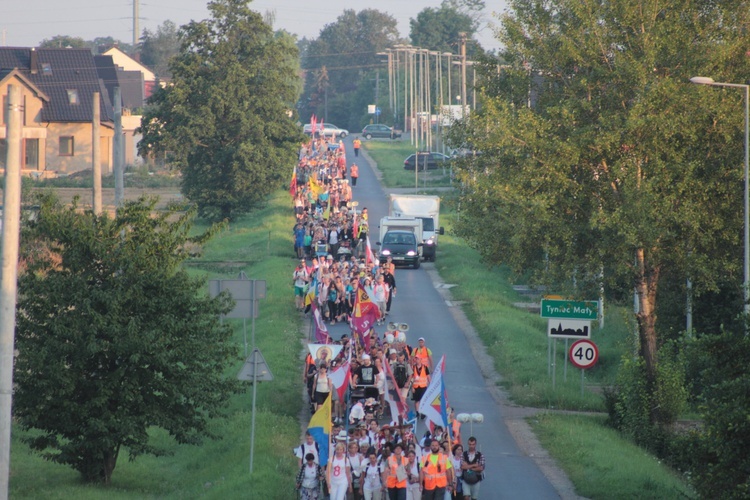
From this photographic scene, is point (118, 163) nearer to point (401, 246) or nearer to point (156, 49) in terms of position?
point (401, 246)

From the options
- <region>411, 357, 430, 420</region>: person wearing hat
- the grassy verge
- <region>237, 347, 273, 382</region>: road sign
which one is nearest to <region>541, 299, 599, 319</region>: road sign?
<region>411, 357, 430, 420</region>: person wearing hat

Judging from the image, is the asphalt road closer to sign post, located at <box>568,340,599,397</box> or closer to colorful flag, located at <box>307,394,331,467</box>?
sign post, located at <box>568,340,599,397</box>

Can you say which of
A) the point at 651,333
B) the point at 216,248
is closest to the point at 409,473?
the point at 651,333

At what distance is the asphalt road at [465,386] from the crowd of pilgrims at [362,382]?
116 centimetres

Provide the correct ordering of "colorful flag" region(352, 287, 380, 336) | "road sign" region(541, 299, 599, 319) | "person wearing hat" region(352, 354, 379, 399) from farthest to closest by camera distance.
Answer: "colorful flag" region(352, 287, 380, 336)
"road sign" region(541, 299, 599, 319)
"person wearing hat" region(352, 354, 379, 399)

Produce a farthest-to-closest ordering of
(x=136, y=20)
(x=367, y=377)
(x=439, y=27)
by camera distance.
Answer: (x=136, y=20), (x=439, y=27), (x=367, y=377)

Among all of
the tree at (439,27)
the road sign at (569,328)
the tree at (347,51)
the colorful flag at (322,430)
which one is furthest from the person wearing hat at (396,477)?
the tree at (347,51)

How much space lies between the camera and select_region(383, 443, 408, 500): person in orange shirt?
17.9m

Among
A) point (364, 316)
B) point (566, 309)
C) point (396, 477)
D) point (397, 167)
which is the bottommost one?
point (396, 477)

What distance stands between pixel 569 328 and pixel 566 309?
521 millimetres

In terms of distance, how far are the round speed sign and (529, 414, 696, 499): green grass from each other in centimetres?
139

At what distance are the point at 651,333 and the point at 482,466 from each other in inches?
318

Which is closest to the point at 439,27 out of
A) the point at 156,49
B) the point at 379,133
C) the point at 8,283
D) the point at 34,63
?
the point at 379,133

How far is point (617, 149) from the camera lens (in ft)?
76.8
